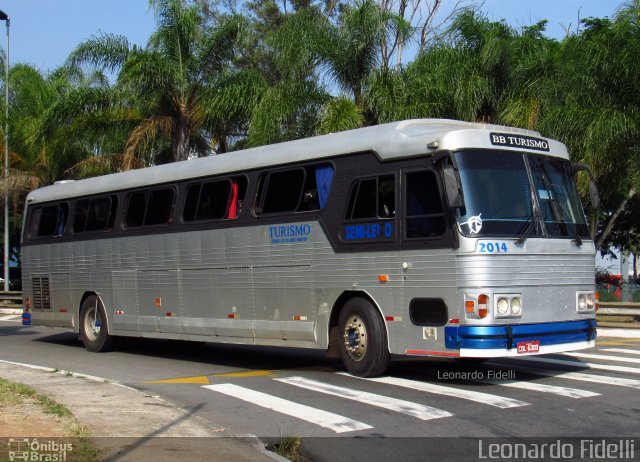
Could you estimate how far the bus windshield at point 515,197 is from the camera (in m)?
10.7

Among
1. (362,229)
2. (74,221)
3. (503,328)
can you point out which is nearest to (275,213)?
(362,229)

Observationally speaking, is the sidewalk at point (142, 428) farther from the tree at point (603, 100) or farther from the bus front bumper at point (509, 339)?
the tree at point (603, 100)

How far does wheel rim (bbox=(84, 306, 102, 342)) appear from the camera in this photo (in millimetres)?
17547

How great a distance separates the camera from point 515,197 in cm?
1109

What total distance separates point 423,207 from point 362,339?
216 cm

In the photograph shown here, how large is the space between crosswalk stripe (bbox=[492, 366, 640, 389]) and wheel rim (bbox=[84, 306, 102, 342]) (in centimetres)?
900

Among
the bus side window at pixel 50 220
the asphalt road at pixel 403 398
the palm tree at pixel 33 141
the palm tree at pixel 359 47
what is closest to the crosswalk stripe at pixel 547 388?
the asphalt road at pixel 403 398

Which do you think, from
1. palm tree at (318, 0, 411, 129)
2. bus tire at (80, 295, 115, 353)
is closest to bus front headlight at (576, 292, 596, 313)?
bus tire at (80, 295, 115, 353)

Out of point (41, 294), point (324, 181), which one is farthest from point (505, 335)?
point (41, 294)

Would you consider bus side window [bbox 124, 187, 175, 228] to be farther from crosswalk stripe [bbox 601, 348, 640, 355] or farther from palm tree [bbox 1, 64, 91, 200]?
palm tree [bbox 1, 64, 91, 200]

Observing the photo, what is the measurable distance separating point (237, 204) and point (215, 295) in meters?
1.70

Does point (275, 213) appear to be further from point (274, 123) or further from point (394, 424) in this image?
point (274, 123)

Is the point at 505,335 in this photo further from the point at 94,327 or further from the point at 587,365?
the point at 94,327

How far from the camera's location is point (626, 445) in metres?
7.84
